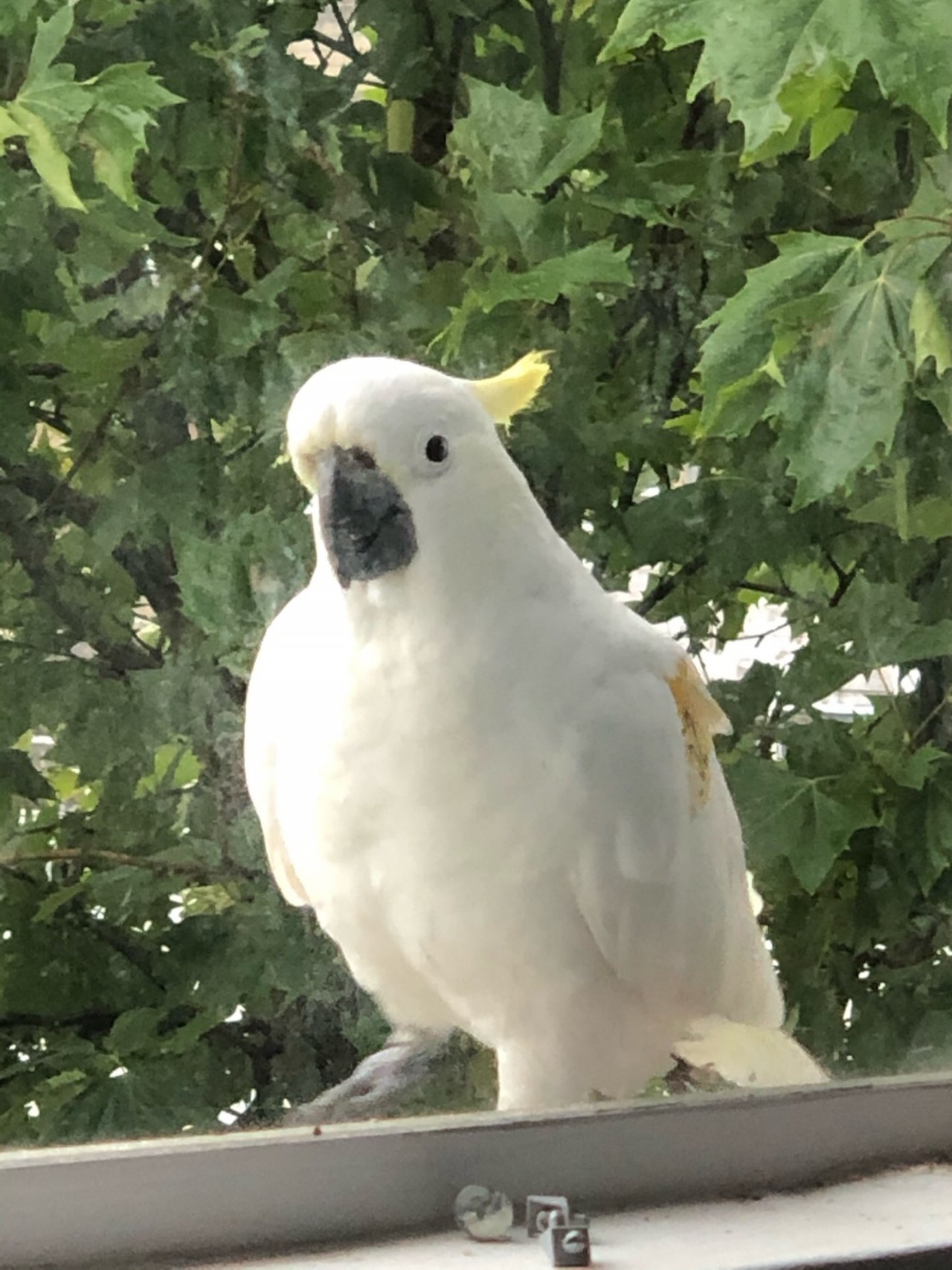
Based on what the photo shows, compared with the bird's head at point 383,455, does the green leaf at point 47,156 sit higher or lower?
higher

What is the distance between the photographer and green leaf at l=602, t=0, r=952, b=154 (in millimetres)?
624

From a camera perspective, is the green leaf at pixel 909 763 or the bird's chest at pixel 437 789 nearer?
the bird's chest at pixel 437 789

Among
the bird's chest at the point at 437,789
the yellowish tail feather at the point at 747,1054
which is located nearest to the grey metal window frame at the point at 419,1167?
the yellowish tail feather at the point at 747,1054

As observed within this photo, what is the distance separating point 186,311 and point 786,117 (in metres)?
0.33

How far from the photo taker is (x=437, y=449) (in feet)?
2.03

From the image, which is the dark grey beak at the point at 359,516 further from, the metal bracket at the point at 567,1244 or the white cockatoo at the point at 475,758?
the metal bracket at the point at 567,1244

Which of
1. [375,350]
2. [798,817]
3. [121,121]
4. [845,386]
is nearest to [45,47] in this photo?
[121,121]

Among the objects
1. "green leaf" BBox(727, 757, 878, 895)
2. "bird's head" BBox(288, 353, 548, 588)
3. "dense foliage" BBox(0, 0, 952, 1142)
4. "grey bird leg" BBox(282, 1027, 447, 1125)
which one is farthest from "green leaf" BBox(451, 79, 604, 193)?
"grey bird leg" BBox(282, 1027, 447, 1125)

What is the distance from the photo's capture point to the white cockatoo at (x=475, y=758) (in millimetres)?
623

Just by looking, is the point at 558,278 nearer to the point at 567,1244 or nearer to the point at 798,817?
the point at 798,817

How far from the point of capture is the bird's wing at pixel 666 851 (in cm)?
67

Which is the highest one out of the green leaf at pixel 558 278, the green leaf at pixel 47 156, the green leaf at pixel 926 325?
the green leaf at pixel 47 156

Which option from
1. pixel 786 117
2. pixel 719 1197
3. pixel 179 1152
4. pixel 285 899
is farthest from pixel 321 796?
pixel 786 117

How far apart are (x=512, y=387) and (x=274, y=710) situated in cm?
21
